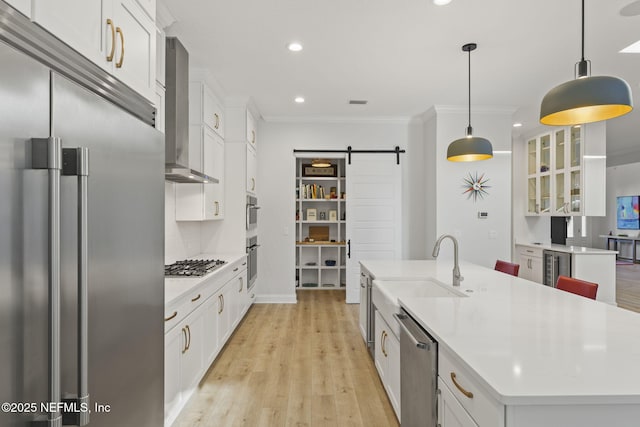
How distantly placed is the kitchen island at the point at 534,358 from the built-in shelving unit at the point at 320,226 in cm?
447

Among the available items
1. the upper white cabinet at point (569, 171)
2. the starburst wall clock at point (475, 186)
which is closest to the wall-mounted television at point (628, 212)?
the upper white cabinet at point (569, 171)

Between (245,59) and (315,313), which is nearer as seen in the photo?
(245,59)

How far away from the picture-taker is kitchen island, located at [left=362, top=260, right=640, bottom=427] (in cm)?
101

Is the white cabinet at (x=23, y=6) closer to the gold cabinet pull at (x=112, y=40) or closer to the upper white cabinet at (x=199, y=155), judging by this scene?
the gold cabinet pull at (x=112, y=40)

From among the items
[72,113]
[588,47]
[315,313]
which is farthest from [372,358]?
[588,47]

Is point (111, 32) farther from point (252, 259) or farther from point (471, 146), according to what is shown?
point (252, 259)

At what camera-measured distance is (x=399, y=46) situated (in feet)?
10.5

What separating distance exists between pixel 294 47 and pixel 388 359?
265 cm

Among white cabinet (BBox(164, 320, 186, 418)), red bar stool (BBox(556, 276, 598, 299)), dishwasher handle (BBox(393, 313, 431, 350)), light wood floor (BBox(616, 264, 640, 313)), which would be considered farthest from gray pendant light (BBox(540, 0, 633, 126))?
light wood floor (BBox(616, 264, 640, 313))

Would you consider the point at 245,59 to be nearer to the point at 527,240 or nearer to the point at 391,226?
Answer: the point at 391,226

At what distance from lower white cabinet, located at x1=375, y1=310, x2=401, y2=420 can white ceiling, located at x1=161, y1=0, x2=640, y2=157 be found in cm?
226

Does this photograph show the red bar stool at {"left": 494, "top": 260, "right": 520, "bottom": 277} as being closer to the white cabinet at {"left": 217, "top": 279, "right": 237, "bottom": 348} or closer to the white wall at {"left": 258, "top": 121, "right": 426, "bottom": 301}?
the white wall at {"left": 258, "top": 121, "right": 426, "bottom": 301}

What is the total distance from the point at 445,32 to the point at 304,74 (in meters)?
1.49

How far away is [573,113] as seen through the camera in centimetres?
204
